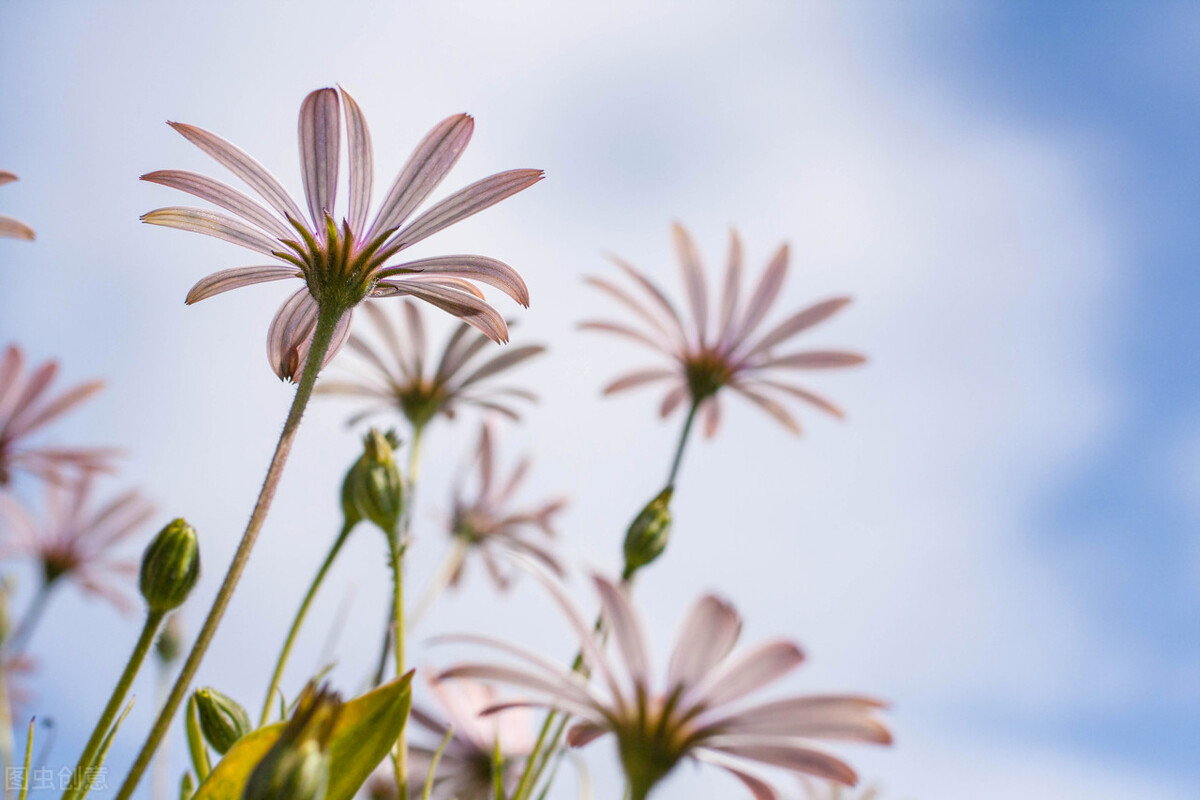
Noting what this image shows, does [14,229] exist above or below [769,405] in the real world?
below

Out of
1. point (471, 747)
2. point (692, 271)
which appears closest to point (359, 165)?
point (471, 747)

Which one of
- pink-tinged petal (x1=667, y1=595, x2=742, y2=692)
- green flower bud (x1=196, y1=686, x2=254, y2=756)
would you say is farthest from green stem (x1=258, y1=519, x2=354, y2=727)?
pink-tinged petal (x1=667, y1=595, x2=742, y2=692)

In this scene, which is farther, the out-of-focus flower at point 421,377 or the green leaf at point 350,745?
the out-of-focus flower at point 421,377

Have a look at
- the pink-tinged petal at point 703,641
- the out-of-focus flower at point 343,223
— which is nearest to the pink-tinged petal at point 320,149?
the out-of-focus flower at point 343,223

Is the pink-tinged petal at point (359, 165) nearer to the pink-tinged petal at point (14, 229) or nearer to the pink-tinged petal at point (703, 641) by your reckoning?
the pink-tinged petal at point (14, 229)

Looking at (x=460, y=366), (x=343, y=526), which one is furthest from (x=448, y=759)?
(x=460, y=366)

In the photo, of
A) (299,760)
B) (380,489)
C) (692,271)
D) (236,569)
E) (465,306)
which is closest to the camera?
(299,760)

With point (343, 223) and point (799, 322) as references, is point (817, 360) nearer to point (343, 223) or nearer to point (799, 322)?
point (799, 322)
